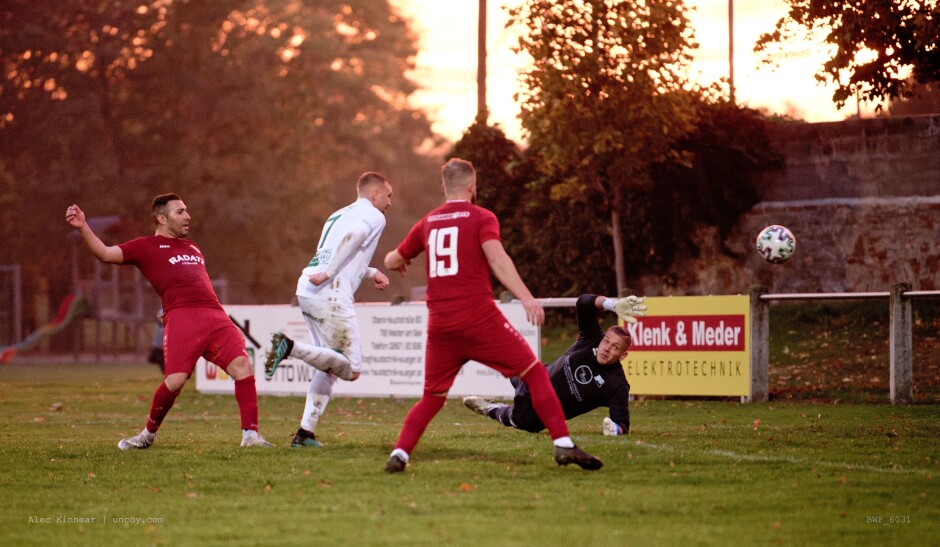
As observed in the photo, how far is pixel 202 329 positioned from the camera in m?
10.6

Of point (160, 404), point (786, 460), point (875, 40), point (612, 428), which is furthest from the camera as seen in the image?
point (875, 40)

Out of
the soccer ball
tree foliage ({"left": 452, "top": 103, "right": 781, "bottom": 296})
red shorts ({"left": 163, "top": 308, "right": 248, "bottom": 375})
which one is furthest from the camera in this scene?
tree foliage ({"left": 452, "top": 103, "right": 781, "bottom": 296})

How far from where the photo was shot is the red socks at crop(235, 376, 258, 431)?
1072 centimetres

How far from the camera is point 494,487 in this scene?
8242 mm

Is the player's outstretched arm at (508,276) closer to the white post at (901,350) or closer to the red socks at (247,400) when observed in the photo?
the red socks at (247,400)

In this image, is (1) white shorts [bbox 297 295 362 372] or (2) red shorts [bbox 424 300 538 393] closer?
(2) red shorts [bbox 424 300 538 393]

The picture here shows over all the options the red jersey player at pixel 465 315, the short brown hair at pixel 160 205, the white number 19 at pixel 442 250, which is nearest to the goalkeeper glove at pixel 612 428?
the red jersey player at pixel 465 315

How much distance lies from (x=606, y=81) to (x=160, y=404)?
1670cm

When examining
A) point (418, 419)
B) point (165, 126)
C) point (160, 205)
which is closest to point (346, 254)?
point (160, 205)

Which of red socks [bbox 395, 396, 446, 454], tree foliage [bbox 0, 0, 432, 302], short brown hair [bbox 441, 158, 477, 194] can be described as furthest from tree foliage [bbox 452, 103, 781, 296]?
tree foliage [bbox 0, 0, 432, 302]

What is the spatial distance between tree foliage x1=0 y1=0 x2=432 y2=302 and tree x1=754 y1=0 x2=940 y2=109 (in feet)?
117

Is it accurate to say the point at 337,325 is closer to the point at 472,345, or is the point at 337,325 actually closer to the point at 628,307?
the point at 472,345

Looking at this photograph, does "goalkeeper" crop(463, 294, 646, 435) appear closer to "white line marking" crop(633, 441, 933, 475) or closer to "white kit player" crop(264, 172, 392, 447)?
"white line marking" crop(633, 441, 933, 475)

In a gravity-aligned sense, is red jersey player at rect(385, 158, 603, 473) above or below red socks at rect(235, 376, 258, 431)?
above
